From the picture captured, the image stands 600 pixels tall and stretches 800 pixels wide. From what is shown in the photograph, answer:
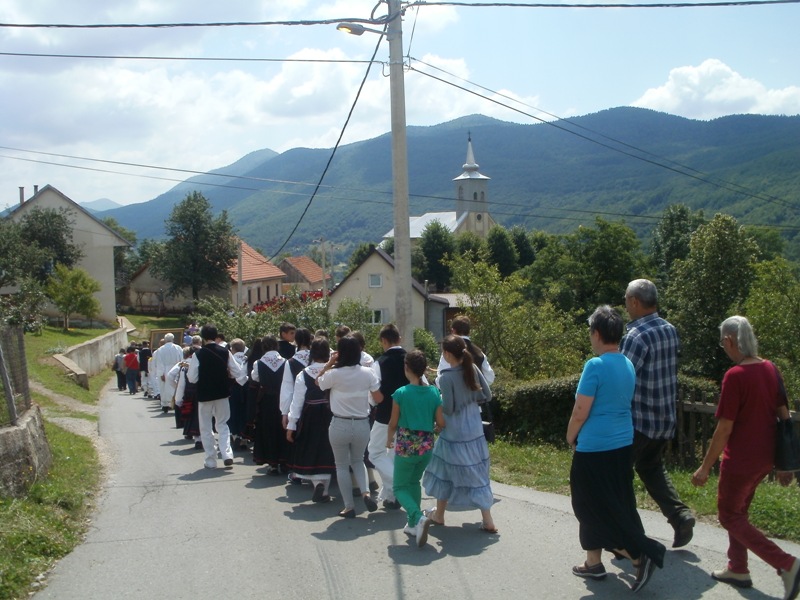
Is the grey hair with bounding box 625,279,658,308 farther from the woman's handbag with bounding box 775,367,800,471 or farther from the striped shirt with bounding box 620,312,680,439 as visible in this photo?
the woman's handbag with bounding box 775,367,800,471

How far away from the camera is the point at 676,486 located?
297 inches

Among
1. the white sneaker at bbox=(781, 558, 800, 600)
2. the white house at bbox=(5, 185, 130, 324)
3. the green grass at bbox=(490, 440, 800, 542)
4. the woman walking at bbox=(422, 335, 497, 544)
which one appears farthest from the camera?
the white house at bbox=(5, 185, 130, 324)

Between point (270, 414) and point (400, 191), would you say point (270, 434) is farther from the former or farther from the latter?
point (400, 191)

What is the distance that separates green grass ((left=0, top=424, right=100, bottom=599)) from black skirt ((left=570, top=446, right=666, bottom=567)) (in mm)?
3951

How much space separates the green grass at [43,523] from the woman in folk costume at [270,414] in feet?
6.54

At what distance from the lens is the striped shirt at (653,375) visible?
5762mm

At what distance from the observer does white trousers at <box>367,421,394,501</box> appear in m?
8.07

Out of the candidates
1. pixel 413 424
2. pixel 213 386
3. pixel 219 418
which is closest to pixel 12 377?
pixel 213 386

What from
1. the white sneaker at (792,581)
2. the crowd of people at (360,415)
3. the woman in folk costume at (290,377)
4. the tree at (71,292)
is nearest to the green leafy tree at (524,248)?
the tree at (71,292)

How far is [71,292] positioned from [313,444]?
41.4 metres

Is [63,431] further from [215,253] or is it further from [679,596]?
[215,253]

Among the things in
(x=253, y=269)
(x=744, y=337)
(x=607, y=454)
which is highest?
(x=253, y=269)

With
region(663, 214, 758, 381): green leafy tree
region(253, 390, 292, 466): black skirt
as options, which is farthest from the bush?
region(253, 390, 292, 466): black skirt

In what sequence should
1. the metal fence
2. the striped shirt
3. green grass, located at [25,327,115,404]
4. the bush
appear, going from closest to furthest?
1. the striped shirt
2. the metal fence
3. green grass, located at [25,327,115,404]
4. the bush
